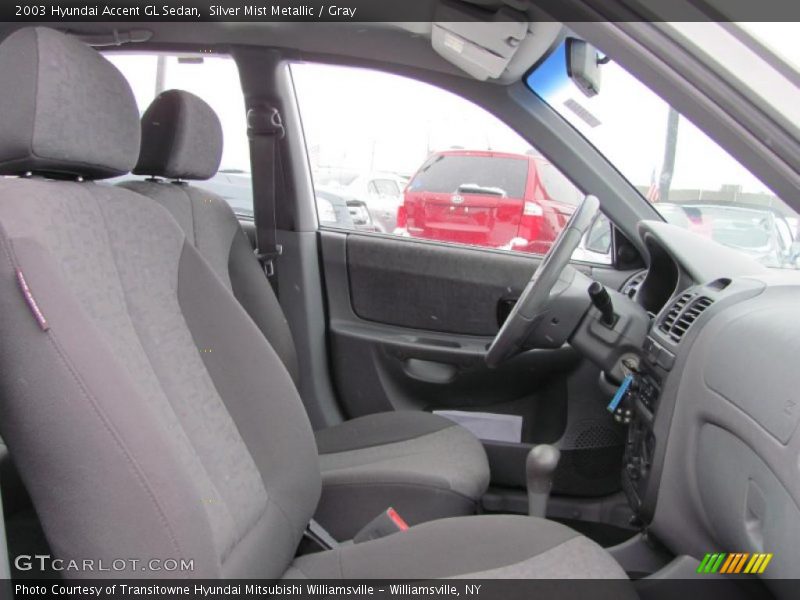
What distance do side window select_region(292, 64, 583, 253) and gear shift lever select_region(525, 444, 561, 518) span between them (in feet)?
2.83

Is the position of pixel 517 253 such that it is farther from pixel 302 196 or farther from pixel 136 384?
pixel 136 384

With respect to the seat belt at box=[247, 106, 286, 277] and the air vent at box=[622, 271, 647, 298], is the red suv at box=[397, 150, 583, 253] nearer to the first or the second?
the air vent at box=[622, 271, 647, 298]

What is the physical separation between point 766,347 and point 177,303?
3.12ft

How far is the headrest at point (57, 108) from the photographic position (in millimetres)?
1008

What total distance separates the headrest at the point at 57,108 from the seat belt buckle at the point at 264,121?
1124 mm

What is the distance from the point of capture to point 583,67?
1742 millimetres

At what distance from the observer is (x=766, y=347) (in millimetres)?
1061

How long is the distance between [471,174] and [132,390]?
1.76 metres

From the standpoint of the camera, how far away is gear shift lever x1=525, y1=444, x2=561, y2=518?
150 centimetres

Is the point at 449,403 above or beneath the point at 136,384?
beneath

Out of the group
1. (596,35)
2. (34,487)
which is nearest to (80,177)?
(34,487)
